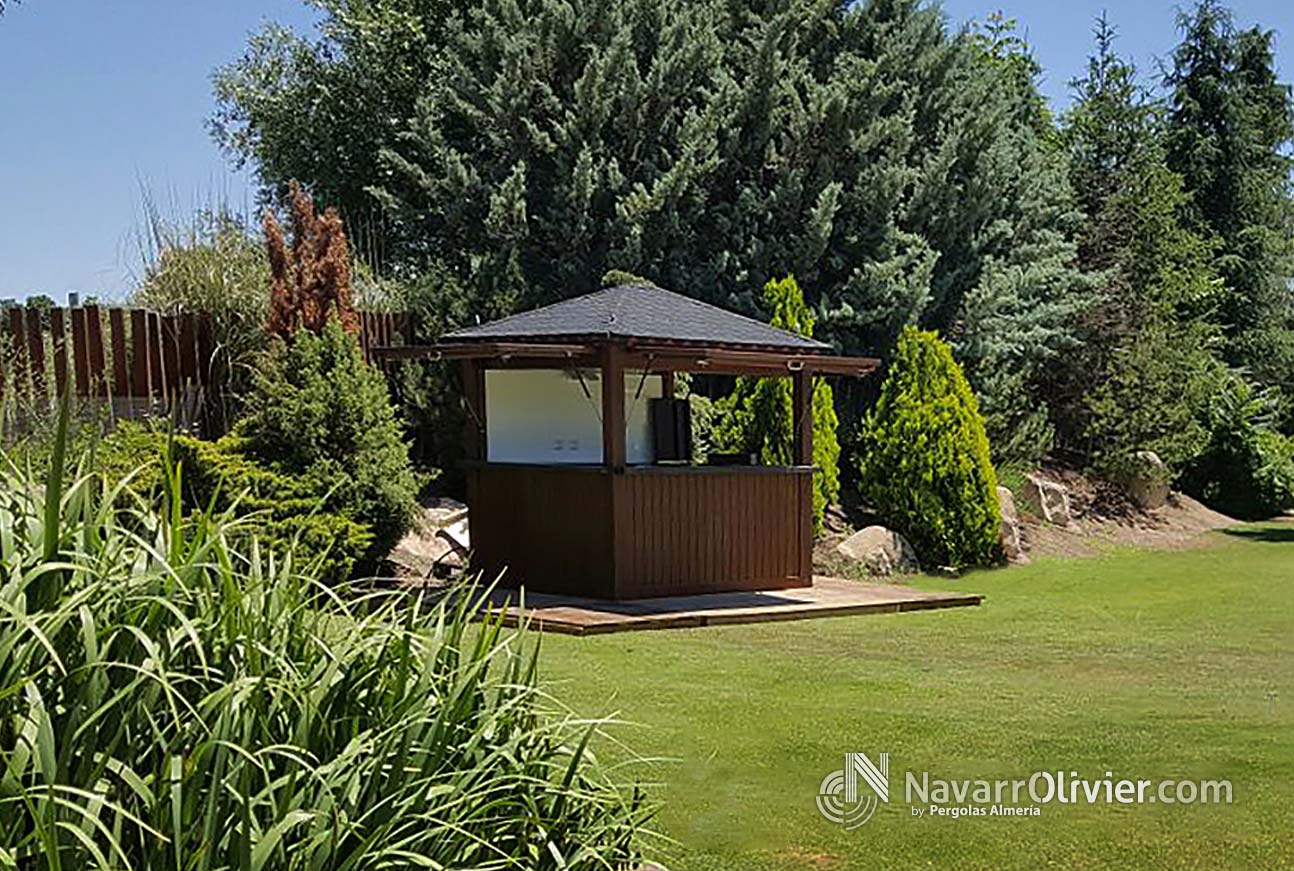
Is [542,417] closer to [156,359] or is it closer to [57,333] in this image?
[156,359]

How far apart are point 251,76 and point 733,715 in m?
17.2

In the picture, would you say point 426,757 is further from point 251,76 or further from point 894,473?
point 251,76

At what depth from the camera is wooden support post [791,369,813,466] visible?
37.0 feet

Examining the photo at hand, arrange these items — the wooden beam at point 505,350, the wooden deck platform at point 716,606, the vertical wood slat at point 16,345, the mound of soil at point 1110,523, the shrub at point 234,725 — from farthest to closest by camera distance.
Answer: the mound of soil at point 1110,523, the vertical wood slat at point 16,345, the wooden beam at point 505,350, the wooden deck platform at point 716,606, the shrub at point 234,725

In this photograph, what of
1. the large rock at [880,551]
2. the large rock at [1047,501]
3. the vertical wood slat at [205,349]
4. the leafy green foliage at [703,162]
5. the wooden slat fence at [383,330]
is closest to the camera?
the vertical wood slat at [205,349]

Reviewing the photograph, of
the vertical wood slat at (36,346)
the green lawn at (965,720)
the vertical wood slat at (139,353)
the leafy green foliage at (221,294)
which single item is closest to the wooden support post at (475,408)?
the leafy green foliage at (221,294)

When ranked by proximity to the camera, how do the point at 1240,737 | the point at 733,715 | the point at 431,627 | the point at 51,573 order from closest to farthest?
the point at 51,573 < the point at 431,627 < the point at 1240,737 < the point at 733,715

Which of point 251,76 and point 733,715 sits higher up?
point 251,76

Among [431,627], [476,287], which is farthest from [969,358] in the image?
[431,627]

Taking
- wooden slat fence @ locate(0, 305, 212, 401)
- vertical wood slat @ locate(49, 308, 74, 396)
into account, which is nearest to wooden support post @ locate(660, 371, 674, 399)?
wooden slat fence @ locate(0, 305, 212, 401)

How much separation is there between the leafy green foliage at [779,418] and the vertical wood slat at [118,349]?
6.27 metres

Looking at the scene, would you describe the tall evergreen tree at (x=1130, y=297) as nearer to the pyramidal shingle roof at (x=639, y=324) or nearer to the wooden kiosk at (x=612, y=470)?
the wooden kiosk at (x=612, y=470)

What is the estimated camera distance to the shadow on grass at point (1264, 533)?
17797 millimetres

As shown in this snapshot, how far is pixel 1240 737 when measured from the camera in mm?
5680
